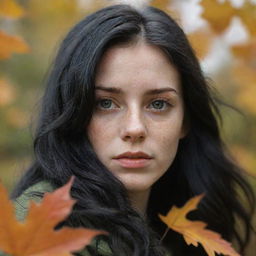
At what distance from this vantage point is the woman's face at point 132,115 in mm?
1913

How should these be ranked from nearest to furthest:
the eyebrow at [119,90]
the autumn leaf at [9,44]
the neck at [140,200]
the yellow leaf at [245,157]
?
the autumn leaf at [9,44]
the eyebrow at [119,90]
the neck at [140,200]
the yellow leaf at [245,157]

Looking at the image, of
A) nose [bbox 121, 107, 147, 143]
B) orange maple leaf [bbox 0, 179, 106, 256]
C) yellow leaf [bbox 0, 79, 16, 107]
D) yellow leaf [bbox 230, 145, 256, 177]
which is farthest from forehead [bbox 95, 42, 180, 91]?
yellow leaf [bbox 0, 79, 16, 107]

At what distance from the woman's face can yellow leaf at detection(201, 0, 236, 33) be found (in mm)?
393

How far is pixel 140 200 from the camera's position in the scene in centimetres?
230

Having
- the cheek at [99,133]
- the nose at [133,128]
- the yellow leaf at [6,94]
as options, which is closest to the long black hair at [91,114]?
the cheek at [99,133]

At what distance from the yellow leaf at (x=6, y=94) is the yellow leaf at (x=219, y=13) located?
3.02m

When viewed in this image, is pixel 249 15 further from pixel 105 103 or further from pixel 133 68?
pixel 105 103

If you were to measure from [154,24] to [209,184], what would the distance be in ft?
2.95

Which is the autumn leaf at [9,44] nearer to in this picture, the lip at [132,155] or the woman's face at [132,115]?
the woman's face at [132,115]

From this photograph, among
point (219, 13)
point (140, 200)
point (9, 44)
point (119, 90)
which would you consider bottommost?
point (140, 200)

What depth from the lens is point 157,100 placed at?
2016mm

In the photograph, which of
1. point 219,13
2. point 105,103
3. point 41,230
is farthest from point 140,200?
point 41,230

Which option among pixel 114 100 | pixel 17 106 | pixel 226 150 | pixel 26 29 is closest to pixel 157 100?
pixel 114 100

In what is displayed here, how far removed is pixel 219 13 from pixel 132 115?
0.73m
